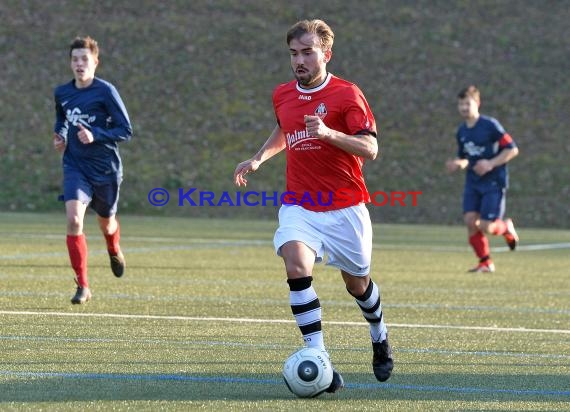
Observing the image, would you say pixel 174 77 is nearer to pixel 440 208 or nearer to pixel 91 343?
pixel 440 208

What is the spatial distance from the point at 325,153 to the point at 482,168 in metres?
9.49

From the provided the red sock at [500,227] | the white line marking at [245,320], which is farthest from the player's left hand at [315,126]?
the red sock at [500,227]

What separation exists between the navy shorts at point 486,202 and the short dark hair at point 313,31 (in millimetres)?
9701

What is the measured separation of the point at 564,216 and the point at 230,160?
8.25 meters

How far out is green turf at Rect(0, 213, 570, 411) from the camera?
6703mm

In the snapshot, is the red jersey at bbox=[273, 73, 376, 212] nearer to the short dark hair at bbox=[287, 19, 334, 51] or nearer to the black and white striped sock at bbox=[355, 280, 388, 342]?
the short dark hair at bbox=[287, 19, 334, 51]

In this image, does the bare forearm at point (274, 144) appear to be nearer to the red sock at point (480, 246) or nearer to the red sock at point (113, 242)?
the red sock at point (113, 242)

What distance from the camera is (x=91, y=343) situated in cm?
852

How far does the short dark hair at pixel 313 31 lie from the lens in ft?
24.0

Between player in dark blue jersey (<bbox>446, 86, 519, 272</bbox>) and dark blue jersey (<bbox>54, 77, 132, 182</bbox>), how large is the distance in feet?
18.4

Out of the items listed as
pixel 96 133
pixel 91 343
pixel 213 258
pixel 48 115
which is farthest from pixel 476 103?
pixel 48 115

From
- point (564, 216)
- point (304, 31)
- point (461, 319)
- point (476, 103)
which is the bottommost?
point (564, 216)

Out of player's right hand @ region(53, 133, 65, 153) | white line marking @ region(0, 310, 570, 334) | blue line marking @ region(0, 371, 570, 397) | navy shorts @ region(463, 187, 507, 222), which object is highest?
player's right hand @ region(53, 133, 65, 153)

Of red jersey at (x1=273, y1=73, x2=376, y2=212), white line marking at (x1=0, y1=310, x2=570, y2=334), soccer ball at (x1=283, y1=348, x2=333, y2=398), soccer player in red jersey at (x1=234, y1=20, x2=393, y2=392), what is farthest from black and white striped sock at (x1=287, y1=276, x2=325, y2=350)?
white line marking at (x1=0, y1=310, x2=570, y2=334)
